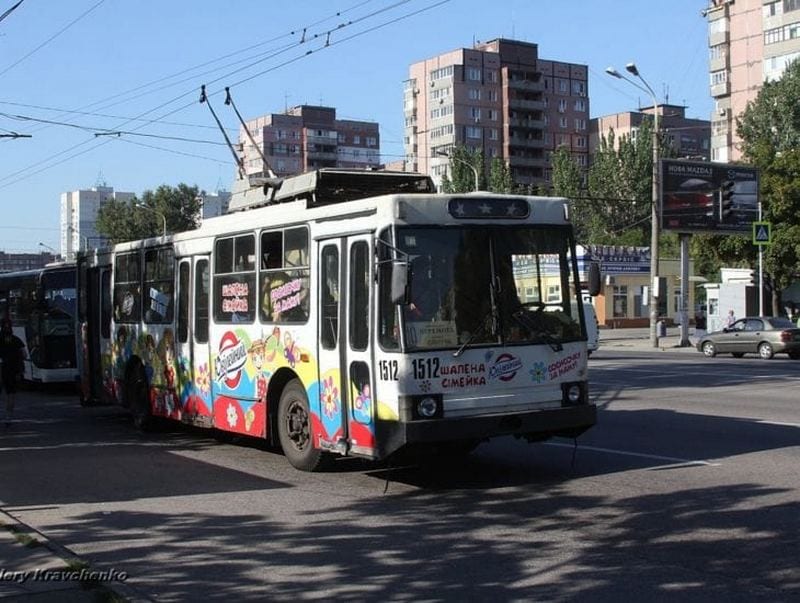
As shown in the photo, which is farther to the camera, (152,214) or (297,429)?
(152,214)

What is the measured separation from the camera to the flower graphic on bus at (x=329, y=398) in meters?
9.45

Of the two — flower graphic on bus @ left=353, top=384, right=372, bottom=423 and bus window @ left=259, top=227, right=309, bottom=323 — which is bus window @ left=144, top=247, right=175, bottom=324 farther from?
flower graphic on bus @ left=353, top=384, right=372, bottom=423

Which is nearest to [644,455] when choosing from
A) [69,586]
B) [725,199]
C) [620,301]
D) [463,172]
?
[69,586]

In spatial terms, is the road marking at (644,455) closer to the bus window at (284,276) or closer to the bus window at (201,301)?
the bus window at (284,276)

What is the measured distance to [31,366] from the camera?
76.9 ft

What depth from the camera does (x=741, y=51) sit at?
92.5 metres

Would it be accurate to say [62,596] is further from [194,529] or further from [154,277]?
[154,277]

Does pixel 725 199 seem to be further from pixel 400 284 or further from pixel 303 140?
pixel 303 140

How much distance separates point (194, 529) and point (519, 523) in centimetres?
264

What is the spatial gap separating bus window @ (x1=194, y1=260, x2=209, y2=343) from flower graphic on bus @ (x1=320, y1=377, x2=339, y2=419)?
10.2ft

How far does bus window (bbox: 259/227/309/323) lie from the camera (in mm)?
10125

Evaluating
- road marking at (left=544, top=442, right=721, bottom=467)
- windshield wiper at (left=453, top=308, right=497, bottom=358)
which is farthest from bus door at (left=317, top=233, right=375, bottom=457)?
road marking at (left=544, top=442, right=721, bottom=467)

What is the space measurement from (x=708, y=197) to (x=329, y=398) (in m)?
35.2

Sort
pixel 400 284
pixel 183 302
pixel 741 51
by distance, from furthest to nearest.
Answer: pixel 741 51 < pixel 183 302 < pixel 400 284
